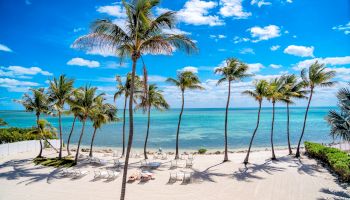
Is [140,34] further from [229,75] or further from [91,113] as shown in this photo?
[91,113]

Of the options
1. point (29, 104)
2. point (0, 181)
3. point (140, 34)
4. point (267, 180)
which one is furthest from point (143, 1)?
point (29, 104)

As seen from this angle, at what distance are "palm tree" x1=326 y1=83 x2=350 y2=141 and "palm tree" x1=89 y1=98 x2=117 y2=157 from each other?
18.5 metres

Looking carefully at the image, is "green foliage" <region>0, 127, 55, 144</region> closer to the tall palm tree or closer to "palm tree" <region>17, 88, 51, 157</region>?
"palm tree" <region>17, 88, 51, 157</region>

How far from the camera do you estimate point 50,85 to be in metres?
23.8

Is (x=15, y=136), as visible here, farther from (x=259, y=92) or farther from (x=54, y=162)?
(x=259, y=92)

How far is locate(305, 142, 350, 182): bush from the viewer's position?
49.8 ft


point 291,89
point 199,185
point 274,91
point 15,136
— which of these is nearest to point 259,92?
point 274,91

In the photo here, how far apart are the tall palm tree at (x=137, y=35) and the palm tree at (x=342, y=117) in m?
5.75

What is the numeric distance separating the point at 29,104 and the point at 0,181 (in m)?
9.68

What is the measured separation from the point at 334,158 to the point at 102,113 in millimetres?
19301

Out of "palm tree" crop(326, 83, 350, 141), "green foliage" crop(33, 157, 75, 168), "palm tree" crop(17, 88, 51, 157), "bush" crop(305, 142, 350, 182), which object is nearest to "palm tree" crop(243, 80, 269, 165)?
"bush" crop(305, 142, 350, 182)

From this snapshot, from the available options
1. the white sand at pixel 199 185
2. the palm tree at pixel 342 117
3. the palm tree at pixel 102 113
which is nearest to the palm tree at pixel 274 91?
the white sand at pixel 199 185

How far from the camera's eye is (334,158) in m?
17.7

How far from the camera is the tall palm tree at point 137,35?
946 centimetres
